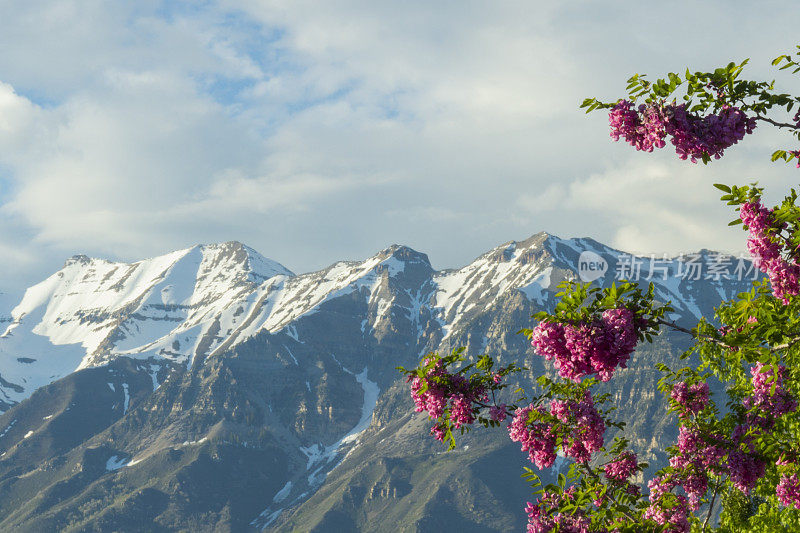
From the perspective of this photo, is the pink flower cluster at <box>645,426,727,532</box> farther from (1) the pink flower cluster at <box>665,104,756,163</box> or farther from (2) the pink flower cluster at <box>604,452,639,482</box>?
(1) the pink flower cluster at <box>665,104,756,163</box>

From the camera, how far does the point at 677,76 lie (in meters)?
14.5

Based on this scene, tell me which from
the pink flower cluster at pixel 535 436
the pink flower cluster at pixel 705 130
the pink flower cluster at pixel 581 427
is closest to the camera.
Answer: the pink flower cluster at pixel 705 130

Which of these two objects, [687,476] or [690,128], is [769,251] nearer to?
[690,128]

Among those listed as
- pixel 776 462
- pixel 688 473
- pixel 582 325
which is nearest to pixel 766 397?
pixel 776 462

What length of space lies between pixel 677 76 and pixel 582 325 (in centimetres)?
535

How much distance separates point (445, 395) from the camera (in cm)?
1670

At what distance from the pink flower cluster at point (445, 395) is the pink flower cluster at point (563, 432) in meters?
1.86

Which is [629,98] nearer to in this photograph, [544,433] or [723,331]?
[723,331]

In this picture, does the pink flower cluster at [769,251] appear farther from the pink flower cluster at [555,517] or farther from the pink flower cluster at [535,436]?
the pink flower cluster at [555,517]

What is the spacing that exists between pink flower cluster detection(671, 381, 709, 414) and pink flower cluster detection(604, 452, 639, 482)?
275 cm

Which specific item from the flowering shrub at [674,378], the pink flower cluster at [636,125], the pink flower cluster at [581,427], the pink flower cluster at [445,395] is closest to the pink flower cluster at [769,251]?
the flowering shrub at [674,378]

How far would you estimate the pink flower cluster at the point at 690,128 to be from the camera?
48.3ft

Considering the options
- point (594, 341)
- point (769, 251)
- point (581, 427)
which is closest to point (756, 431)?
point (581, 427)

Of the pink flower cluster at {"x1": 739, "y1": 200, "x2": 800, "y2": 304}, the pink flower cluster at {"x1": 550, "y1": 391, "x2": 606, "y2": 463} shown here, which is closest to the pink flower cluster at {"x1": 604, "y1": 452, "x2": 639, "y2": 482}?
the pink flower cluster at {"x1": 550, "y1": 391, "x2": 606, "y2": 463}
